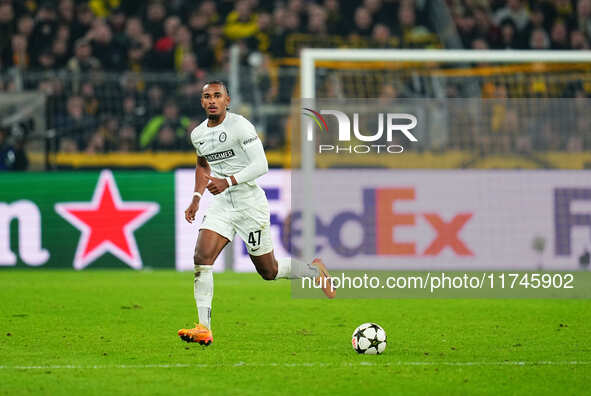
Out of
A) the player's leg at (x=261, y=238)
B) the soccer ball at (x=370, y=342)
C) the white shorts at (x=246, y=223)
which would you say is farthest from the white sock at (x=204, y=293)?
the soccer ball at (x=370, y=342)

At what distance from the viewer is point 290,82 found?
640 inches

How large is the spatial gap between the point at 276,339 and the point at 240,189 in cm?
118

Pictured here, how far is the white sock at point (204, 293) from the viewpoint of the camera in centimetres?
802

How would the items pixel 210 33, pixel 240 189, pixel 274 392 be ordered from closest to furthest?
pixel 274 392
pixel 240 189
pixel 210 33

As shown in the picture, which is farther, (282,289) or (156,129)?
(156,129)

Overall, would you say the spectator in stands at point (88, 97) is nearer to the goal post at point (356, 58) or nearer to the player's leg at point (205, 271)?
the goal post at point (356, 58)

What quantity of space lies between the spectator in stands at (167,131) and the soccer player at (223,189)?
22.4 feet

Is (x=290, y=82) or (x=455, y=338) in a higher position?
(x=290, y=82)

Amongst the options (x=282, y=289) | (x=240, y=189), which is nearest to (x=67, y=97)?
(x=282, y=289)

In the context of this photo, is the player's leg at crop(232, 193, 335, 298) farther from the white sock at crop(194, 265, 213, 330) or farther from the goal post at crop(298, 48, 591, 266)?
the goal post at crop(298, 48, 591, 266)

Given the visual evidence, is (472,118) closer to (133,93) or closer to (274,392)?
(133,93)

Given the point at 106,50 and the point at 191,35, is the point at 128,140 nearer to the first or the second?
the point at 106,50

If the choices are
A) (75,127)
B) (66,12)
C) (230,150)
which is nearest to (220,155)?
(230,150)

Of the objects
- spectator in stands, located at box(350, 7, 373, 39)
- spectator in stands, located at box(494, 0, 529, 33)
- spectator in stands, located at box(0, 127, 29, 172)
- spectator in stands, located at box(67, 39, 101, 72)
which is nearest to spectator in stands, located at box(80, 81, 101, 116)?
spectator in stands, located at box(0, 127, 29, 172)
